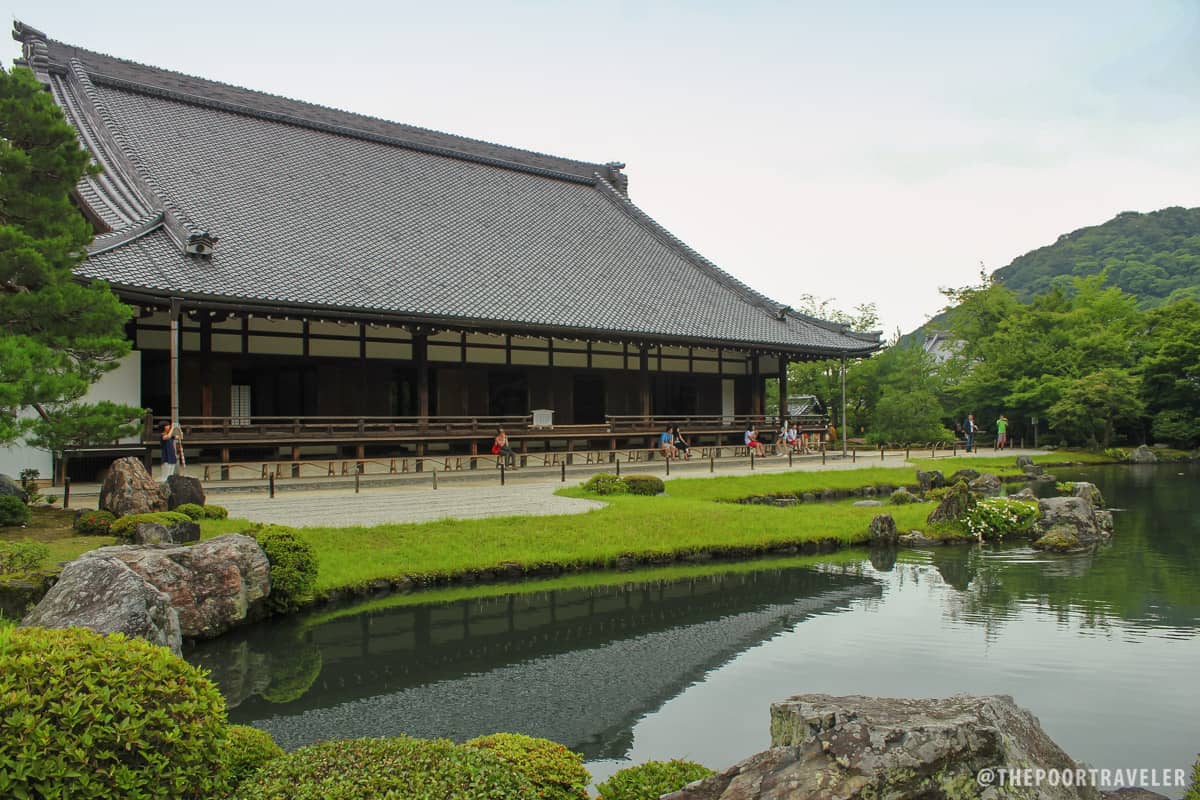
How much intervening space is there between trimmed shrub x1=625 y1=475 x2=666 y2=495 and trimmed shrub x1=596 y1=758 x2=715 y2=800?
14959 mm

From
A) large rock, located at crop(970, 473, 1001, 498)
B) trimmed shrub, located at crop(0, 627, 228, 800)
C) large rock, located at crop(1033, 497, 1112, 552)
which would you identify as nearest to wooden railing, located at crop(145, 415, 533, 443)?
large rock, located at crop(970, 473, 1001, 498)

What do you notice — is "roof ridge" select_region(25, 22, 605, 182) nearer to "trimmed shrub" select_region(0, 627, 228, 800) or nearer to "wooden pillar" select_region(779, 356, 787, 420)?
"wooden pillar" select_region(779, 356, 787, 420)

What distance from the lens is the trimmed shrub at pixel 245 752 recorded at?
14.5 ft

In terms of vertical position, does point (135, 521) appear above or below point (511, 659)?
above

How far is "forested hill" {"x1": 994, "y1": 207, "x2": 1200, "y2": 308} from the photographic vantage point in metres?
82.2

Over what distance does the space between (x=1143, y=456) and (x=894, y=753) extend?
140ft

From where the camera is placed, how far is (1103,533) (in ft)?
55.5

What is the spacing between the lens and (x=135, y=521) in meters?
12.0

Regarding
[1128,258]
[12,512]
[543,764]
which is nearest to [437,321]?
[12,512]

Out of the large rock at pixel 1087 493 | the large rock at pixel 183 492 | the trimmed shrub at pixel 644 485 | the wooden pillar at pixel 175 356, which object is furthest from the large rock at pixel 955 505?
the wooden pillar at pixel 175 356

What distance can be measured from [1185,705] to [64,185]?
619 inches

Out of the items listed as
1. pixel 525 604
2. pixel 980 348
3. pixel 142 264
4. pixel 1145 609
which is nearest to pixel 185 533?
pixel 525 604

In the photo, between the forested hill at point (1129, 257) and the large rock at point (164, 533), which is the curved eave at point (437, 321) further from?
the forested hill at point (1129, 257)

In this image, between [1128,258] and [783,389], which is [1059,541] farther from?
[1128,258]
